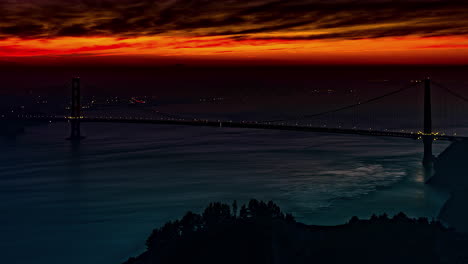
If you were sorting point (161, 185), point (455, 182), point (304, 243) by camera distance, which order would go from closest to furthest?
point (304, 243)
point (455, 182)
point (161, 185)

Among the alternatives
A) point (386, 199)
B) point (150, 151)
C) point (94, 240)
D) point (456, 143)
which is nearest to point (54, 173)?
point (150, 151)

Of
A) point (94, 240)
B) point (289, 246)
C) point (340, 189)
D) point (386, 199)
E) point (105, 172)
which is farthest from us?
point (105, 172)

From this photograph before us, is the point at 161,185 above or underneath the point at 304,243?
underneath

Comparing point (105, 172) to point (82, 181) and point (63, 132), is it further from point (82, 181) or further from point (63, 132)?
point (63, 132)

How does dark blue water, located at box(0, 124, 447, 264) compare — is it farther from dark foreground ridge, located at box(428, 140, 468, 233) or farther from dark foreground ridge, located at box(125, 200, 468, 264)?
dark foreground ridge, located at box(125, 200, 468, 264)

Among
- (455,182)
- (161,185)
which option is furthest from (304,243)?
(161,185)

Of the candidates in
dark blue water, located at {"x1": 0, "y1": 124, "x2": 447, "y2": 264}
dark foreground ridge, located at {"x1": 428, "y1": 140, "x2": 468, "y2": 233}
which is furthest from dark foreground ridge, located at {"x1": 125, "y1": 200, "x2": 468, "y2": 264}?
dark foreground ridge, located at {"x1": 428, "y1": 140, "x2": 468, "y2": 233}

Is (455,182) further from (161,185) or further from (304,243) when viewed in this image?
(304,243)
